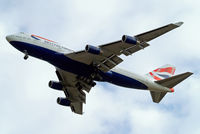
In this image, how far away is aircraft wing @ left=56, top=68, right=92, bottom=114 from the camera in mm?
54047

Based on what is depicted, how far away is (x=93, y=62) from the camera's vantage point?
162 feet

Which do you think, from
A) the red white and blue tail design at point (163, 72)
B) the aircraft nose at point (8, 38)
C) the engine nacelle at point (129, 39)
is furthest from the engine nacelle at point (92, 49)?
the red white and blue tail design at point (163, 72)

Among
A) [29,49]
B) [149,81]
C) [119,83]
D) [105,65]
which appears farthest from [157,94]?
[29,49]

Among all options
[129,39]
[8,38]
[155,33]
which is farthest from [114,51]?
[8,38]

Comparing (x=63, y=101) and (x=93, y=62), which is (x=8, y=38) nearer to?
(x=93, y=62)

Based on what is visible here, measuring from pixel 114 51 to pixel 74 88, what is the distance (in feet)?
42.6

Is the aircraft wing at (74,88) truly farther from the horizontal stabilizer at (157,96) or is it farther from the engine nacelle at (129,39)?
the engine nacelle at (129,39)

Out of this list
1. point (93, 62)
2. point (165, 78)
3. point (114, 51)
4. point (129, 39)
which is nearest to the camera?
point (129, 39)

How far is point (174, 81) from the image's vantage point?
5281 cm

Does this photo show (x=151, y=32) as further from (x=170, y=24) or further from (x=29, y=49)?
(x=29, y=49)

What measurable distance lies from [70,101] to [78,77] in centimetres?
732

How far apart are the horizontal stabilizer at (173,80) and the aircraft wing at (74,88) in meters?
11.2

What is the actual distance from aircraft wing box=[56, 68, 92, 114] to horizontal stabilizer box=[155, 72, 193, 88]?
36.7ft

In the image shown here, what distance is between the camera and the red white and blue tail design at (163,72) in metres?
59.0
